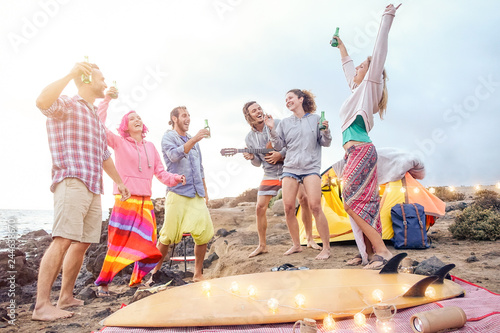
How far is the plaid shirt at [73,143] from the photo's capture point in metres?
2.87

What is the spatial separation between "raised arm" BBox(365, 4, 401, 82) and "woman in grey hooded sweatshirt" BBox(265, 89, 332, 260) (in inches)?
44.0

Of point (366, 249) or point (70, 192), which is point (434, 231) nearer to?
point (366, 249)

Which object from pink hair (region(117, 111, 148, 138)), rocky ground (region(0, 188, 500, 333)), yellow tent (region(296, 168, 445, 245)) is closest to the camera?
rocky ground (region(0, 188, 500, 333))

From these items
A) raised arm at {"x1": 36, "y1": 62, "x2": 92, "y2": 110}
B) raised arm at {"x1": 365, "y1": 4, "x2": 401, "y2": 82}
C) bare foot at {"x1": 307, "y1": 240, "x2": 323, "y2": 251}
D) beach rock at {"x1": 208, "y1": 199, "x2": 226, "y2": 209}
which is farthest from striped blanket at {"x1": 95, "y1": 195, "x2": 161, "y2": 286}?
beach rock at {"x1": 208, "y1": 199, "x2": 226, "y2": 209}

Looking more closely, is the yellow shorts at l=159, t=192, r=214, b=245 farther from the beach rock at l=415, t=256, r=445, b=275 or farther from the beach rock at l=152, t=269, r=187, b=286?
the beach rock at l=415, t=256, r=445, b=275

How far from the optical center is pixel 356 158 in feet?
11.5

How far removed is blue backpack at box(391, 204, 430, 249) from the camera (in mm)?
4828

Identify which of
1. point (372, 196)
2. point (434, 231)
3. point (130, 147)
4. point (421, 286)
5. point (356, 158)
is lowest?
point (434, 231)

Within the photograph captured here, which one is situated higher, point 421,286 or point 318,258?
point 421,286

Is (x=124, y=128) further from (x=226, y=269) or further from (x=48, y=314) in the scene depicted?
(x=226, y=269)

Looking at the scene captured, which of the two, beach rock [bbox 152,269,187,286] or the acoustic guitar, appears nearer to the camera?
beach rock [bbox 152,269,187,286]

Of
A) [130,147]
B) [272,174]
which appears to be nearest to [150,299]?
[130,147]

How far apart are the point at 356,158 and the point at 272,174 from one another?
1686 mm

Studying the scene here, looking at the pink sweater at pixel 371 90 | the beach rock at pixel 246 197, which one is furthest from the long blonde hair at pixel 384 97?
the beach rock at pixel 246 197
